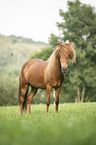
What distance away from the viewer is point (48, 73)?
6270 mm

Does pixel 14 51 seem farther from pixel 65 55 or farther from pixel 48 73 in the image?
pixel 65 55

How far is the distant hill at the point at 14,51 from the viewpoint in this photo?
4122 inches

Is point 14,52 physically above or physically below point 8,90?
above

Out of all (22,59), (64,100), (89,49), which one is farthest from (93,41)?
(22,59)

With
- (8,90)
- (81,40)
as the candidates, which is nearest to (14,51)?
(81,40)

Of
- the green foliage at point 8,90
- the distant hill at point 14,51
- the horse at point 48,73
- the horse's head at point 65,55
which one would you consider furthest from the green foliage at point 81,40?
the distant hill at point 14,51

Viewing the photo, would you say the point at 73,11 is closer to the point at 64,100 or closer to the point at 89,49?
the point at 89,49

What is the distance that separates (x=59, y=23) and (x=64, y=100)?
14.2 meters

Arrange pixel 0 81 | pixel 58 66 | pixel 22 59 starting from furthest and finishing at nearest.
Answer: pixel 22 59 → pixel 0 81 → pixel 58 66

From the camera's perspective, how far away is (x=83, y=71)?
24750 millimetres

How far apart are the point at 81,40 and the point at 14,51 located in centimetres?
9978

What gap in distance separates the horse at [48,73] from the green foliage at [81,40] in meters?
16.9

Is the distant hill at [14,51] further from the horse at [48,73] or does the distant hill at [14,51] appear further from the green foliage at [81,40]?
the horse at [48,73]

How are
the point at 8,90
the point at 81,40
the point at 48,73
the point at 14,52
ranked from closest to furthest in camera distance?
the point at 48,73
the point at 8,90
the point at 81,40
the point at 14,52
